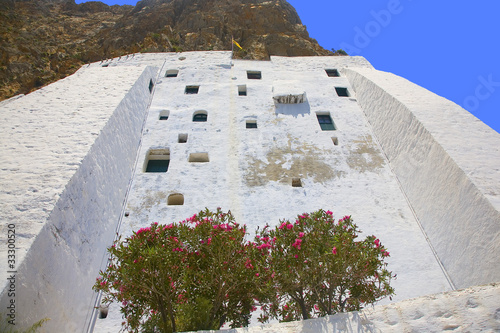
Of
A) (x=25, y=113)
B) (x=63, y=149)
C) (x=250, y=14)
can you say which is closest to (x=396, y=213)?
(x=63, y=149)

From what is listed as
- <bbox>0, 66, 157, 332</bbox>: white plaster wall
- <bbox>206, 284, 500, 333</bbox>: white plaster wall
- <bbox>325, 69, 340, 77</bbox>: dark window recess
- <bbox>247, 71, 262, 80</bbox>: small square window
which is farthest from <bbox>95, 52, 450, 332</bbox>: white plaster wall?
<bbox>206, 284, 500, 333</bbox>: white plaster wall

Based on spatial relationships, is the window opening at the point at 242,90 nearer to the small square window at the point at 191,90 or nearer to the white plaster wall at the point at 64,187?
the small square window at the point at 191,90

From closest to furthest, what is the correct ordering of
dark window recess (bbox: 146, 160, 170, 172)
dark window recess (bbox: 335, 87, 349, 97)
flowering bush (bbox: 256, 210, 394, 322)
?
flowering bush (bbox: 256, 210, 394, 322) < dark window recess (bbox: 146, 160, 170, 172) < dark window recess (bbox: 335, 87, 349, 97)

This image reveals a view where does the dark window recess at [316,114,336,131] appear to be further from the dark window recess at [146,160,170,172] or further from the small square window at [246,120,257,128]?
the dark window recess at [146,160,170,172]

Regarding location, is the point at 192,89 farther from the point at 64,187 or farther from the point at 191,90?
the point at 64,187

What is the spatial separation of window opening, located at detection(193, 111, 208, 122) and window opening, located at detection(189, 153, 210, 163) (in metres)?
1.92

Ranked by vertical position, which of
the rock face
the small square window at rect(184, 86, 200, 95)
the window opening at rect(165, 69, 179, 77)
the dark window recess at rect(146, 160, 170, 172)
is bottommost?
the dark window recess at rect(146, 160, 170, 172)

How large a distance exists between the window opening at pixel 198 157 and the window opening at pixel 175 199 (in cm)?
166

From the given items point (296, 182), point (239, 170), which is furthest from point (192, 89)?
point (296, 182)

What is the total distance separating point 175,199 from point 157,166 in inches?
62.9

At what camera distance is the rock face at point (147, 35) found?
66.6ft

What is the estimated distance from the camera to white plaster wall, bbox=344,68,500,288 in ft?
24.3

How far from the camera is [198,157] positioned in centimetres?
1185

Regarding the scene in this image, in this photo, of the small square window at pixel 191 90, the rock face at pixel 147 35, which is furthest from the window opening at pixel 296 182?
the rock face at pixel 147 35
